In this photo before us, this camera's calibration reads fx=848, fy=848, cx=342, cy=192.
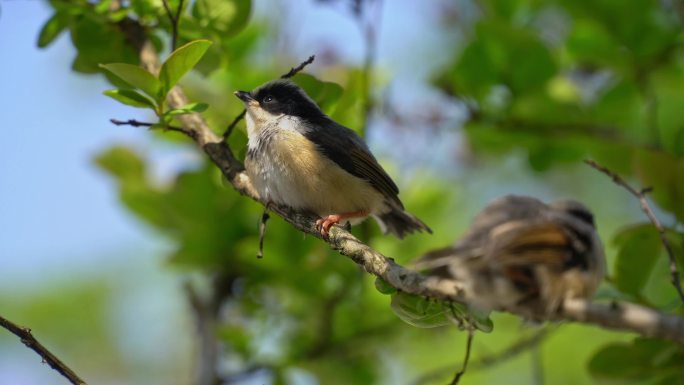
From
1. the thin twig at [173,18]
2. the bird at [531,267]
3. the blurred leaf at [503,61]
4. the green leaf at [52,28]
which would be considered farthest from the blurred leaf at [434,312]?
the blurred leaf at [503,61]

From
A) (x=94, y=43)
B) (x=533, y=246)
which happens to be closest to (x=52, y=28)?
(x=94, y=43)

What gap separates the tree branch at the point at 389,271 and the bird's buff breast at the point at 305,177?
0.09m

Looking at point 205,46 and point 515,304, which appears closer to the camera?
point 515,304

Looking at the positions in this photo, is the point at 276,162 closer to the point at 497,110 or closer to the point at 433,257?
the point at 433,257

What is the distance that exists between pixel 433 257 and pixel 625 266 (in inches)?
41.0

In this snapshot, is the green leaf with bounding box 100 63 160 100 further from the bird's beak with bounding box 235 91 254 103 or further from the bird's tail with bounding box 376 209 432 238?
the bird's tail with bounding box 376 209 432 238

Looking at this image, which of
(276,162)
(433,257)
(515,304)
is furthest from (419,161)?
(515,304)

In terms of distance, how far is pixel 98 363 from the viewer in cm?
849

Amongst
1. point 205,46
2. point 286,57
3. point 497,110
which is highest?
point 286,57

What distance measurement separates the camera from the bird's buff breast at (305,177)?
355 cm

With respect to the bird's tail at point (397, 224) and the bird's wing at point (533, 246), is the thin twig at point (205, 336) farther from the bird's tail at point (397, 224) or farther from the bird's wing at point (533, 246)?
the bird's wing at point (533, 246)

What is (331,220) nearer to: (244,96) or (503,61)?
(244,96)

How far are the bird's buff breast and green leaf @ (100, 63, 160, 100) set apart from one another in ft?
2.26

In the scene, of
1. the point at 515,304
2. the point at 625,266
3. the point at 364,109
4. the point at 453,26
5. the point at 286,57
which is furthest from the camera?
the point at 453,26
